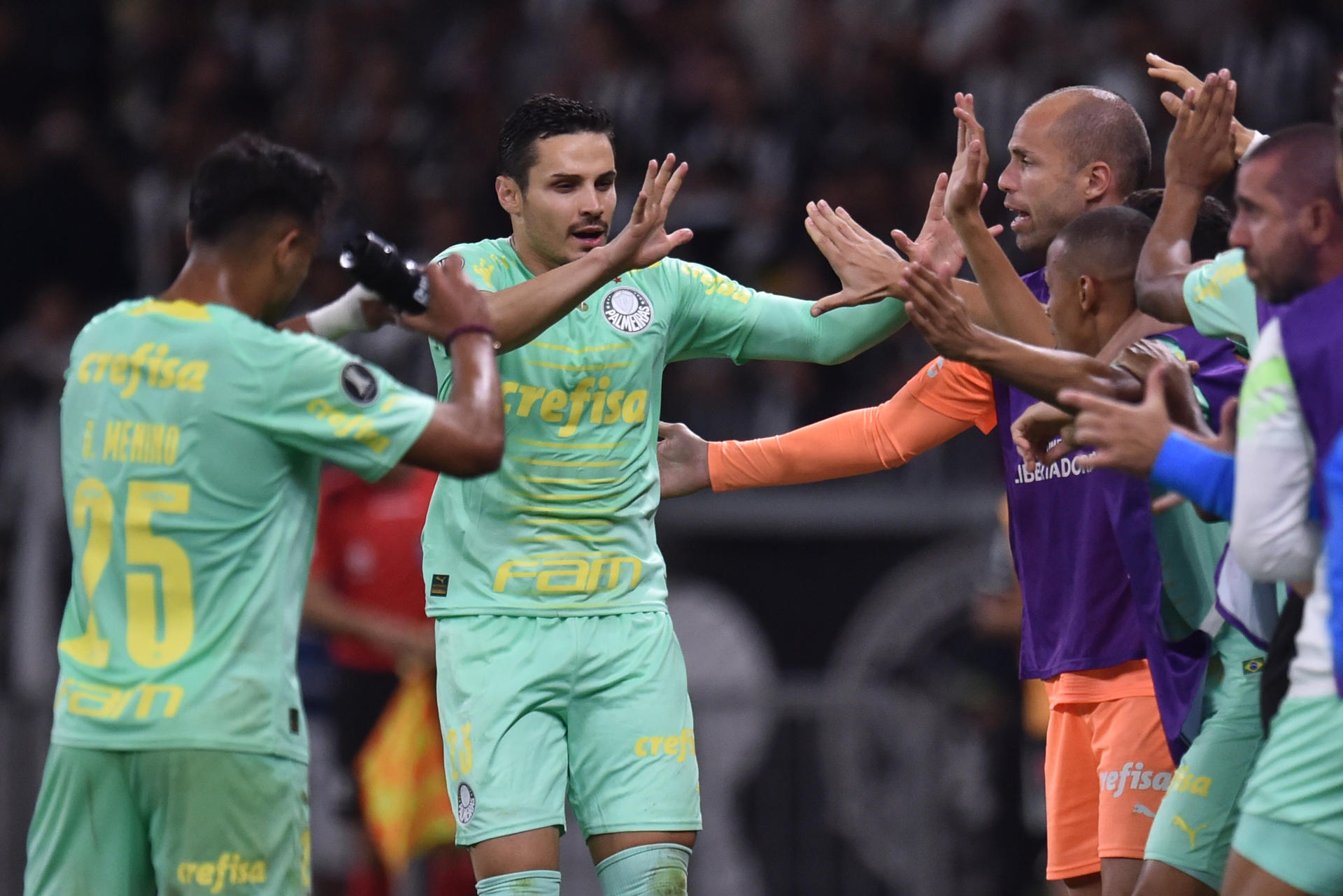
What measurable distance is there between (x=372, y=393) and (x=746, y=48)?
9550 millimetres

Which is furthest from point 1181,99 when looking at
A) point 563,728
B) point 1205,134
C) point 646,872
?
point 646,872

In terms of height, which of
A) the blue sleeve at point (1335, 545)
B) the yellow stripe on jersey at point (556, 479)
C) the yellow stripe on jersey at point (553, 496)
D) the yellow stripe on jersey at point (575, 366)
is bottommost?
the blue sleeve at point (1335, 545)

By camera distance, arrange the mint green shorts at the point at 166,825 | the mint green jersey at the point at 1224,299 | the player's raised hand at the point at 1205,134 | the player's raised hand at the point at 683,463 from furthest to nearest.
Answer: the player's raised hand at the point at 683,463 → the player's raised hand at the point at 1205,134 → the mint green jersey at the point at 1224,299 → the mint green shorts at the point at 166,825

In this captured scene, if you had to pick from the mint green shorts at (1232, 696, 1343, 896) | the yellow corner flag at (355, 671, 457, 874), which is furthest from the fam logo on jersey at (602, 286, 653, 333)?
the yellow corner flag at (355, 671, 457, 874)

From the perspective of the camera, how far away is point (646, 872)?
17.5 feet

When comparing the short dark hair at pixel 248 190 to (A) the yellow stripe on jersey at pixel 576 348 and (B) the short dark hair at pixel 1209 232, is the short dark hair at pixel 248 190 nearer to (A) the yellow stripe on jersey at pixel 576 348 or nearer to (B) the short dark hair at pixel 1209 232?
(A) the yellow stripe on jersey at pixel 576 348

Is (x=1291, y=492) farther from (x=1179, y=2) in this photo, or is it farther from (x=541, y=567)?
(x=1179, y=2)

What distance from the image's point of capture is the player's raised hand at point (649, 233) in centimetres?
527

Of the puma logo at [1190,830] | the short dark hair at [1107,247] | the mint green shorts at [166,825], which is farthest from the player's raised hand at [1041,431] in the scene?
the mint green shorts at [166,825]

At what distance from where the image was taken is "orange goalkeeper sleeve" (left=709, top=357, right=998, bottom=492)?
612cm

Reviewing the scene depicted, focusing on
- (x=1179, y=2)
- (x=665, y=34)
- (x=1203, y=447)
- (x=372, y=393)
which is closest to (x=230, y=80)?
(x=665, y=34)

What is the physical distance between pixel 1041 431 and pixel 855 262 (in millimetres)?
965

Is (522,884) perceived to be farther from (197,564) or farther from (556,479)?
(197,564)

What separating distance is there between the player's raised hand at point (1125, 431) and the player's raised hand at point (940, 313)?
73cm
